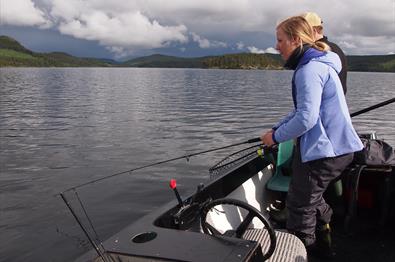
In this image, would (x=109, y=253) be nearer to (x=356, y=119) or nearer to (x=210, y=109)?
(x=356, y=119)

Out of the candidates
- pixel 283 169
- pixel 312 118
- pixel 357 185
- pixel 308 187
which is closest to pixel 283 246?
pixel 308 187

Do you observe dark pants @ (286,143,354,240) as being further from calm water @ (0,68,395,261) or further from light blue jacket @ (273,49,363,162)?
calm water @ (0,68,395,261)

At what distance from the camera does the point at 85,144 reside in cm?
1617

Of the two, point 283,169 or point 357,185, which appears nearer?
point 357,185

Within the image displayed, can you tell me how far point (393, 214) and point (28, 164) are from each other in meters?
10.9

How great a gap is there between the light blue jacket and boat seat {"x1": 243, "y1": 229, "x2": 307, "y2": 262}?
758mm

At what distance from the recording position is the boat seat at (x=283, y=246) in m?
3.36

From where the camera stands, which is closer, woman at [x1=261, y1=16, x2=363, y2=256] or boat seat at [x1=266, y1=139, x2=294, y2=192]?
woman at [x1=261, y1=16, x2=363, y2=256]

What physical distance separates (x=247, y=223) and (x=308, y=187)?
2.63 feet

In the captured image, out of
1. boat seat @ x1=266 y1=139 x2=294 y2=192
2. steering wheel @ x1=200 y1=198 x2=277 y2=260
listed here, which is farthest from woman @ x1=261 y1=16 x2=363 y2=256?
boat seat @ x1=266 y1=139 x2=294 y2=192

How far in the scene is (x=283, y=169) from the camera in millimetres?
5945

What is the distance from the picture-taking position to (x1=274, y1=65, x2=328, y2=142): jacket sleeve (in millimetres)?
3570

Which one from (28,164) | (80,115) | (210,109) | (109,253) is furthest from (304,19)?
(210,109)

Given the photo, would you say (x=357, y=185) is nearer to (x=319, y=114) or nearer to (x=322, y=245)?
(x=322, y=245)
